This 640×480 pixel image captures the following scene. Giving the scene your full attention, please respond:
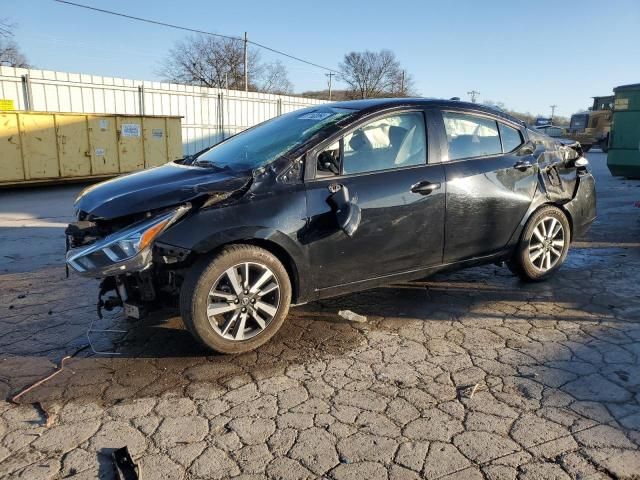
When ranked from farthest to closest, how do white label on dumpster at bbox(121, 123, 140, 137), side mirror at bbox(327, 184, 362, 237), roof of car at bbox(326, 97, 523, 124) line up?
white label on dumpster at bbox(121, 123, 140, 137), roof of car at bbox(326, 97, 523, 124), side mirror at bbox(327, 184, 362, 237)

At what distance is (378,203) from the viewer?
3912 mm

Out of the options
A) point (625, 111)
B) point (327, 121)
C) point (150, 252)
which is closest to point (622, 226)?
point (625, 111)

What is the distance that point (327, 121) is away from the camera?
4.08 meters

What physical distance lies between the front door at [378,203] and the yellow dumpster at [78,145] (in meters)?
11.1

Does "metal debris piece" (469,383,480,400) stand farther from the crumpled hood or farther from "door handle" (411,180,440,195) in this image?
the crumpled hood

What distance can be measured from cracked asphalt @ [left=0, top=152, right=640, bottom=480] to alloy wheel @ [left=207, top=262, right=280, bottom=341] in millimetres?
224

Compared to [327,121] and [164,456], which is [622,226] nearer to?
[327,121]

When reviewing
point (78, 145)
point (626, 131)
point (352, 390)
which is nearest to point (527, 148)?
point (352, 390)

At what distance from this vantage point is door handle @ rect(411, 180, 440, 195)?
161 inches

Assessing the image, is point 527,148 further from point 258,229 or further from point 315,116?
point 258,229

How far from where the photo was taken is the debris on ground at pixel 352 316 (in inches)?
167

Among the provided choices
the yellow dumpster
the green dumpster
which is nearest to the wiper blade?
the yellow dumpster

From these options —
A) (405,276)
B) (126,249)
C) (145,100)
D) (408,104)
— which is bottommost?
(405,276)

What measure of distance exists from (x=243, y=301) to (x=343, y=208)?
3.20ft
